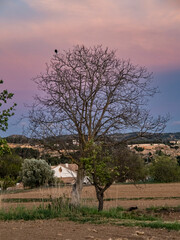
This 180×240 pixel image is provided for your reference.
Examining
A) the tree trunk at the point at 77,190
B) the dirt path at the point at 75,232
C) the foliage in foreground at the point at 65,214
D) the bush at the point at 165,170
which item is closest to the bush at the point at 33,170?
the bush at the point at 165,170

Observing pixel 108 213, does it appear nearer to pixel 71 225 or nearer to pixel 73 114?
pixel 71 225

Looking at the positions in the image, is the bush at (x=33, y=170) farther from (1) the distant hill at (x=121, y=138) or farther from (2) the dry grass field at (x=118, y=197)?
(1) the distant hill at (x=121, y=138)

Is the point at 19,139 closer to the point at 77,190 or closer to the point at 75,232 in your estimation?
the point at 77,190

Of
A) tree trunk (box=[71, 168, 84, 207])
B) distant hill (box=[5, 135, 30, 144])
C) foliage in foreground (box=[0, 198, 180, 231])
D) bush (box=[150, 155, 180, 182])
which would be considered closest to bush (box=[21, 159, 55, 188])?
bush (box=[150, 155, 180, 182])

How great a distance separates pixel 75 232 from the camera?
28.6ft

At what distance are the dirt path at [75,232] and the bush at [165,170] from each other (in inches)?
1696

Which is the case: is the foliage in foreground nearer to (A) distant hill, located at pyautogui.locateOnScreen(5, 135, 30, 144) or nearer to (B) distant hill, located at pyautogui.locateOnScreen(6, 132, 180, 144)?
(B) distant hill, located at pyautogui.locateOnScreen(6, 132, 180, 144)

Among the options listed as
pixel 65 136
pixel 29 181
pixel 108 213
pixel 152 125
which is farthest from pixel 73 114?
pixel 29 181

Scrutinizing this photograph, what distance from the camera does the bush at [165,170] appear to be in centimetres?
Result: 5175

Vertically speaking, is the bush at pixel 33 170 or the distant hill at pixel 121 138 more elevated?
the distant hill at pixel 121 138

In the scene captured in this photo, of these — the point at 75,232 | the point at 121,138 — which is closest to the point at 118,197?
the point at 121,138

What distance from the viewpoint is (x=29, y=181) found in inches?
1702

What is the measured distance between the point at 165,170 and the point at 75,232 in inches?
1788

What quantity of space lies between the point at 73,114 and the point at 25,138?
2123 mm
